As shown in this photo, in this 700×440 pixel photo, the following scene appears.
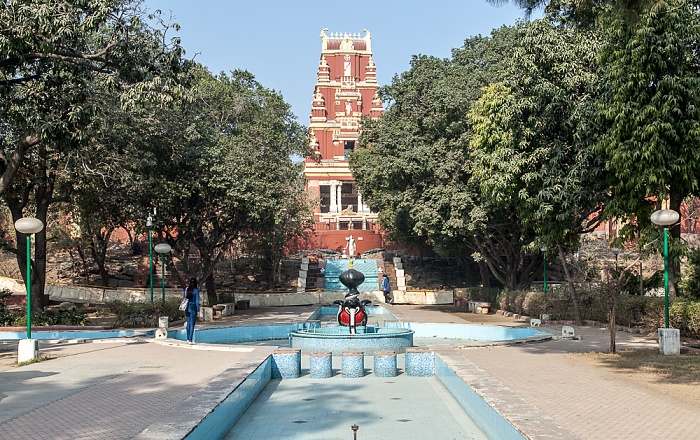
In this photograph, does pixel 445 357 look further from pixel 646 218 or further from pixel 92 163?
pixel 92 163

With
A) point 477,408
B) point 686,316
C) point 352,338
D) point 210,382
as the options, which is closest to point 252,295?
point 352,338

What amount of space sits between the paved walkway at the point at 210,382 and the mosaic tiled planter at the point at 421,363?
0.35m

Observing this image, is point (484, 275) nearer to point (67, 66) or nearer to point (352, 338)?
point (352, 338)

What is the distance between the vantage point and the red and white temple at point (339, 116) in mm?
66250

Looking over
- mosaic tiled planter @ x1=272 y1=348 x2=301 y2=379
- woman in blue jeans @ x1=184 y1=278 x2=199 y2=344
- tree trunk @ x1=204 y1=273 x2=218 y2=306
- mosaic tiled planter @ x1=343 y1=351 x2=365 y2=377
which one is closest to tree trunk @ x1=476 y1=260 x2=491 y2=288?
tree trunk @ x1=204 y1=273 x2=218 y2=306

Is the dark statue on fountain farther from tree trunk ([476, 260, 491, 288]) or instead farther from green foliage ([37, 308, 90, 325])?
tree trunk ([476, 260, 491, 288])

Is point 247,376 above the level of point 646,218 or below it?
below

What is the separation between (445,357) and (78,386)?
599 centimetres

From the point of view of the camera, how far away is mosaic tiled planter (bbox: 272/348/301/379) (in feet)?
44.4

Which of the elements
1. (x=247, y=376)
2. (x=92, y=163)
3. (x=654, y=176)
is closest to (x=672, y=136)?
(x=654, y=176)

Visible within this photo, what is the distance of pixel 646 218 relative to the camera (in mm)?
18562

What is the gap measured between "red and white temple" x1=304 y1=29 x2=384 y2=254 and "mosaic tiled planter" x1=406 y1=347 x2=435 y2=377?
4960 centimetres

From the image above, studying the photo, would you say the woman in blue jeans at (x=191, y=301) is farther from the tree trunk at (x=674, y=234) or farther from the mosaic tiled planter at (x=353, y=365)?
the tree trunk at (x=674, y=234)

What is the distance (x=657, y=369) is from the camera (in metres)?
12.8
